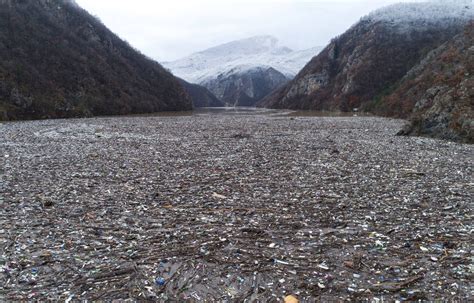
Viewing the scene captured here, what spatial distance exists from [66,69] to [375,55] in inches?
3804

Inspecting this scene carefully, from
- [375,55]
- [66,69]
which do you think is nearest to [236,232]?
[66,69]

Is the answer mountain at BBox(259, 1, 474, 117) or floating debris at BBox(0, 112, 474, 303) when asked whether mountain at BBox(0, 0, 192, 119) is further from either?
mountain at BBox(259, 1, 474, 117)

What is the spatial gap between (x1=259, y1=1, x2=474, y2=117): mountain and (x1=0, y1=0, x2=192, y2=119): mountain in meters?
59.7

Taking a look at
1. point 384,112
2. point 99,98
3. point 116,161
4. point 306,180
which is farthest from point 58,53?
point 306,180

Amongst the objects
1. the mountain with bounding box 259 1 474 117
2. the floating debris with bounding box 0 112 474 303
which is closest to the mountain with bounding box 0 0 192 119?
the floating debris with bounding box 0 112 474 303

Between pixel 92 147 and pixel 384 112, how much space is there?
65.7 m

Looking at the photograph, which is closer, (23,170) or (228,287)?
(228,287)

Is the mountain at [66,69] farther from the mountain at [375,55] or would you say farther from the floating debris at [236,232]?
the mountain at [375,55]

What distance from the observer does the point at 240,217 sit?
400 inches

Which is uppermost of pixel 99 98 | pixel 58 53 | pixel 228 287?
pixel 58 53

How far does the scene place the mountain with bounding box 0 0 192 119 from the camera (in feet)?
219

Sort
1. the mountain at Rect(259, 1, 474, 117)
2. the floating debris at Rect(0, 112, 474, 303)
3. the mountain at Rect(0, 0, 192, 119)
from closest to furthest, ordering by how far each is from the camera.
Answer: the floating debris at Rect(0, 112, 474, 303) → the mountain at Rect(0, 0, 192, 119) → the mountain at Rect(259, 1, 474, 117)

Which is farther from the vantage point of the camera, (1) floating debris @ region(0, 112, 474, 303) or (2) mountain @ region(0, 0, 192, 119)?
(2) mountain @ region(0, 0, 192, 119)

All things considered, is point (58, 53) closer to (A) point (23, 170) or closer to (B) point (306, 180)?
(A) point (23, 170)
